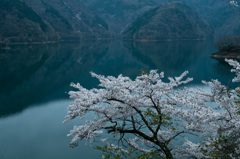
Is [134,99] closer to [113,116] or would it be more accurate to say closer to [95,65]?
[113,116]

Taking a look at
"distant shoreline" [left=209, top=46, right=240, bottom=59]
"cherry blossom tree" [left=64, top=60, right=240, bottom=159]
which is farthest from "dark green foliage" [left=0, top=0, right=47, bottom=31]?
"cherry blossom tree" [left=64, top=60, right=240, bottom=159]

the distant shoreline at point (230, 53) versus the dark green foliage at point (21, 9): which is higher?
the dark green foliage at point (21, 9)

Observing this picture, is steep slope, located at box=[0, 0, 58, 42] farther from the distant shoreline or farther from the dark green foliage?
the distant shoreline

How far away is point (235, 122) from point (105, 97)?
3.78m

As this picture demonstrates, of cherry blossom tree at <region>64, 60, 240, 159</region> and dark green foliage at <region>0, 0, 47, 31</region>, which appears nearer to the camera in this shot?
cherry blossom tree at <region>64, 60, 240, 159</region>

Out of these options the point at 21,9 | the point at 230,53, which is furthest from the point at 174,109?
the point at 21,9

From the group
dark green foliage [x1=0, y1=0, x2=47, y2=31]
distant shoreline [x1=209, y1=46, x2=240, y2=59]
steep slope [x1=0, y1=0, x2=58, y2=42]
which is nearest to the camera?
distant shoreline [x1=209, y1=46, x2=240, y2=59]

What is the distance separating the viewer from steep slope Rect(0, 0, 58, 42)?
125812 millimetres

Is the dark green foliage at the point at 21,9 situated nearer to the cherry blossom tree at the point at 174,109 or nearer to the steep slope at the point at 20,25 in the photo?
the steep slope at the point at 20,25

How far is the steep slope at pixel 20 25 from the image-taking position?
12581 cm

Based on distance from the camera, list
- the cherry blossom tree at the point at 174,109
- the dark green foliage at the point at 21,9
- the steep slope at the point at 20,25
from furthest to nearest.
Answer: the dark green foliage at the point at 21,9 < the steep slope at the point at 20,25 < the cherry blossom tree at the point at 174,109

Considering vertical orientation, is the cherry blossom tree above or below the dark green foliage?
below

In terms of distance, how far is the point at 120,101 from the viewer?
24.8ft

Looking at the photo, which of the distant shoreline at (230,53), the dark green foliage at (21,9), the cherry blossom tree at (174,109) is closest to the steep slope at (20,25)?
the dark green foliage at (21,9)
